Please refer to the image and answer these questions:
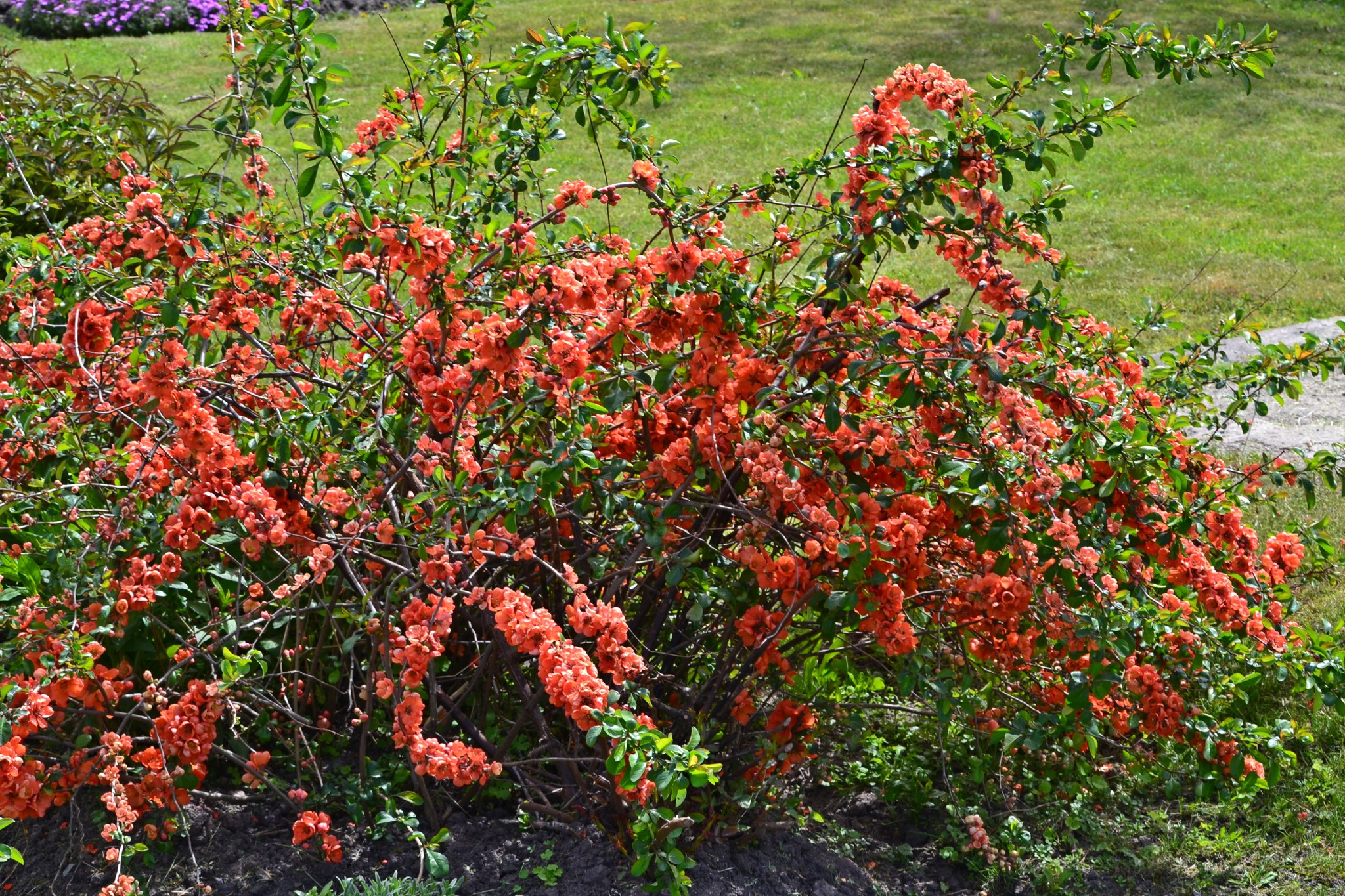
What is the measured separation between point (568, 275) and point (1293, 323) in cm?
596

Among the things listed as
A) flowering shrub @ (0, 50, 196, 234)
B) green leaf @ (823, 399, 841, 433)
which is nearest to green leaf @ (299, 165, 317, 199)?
flowering shrub @ (0, 50, 196, 234)

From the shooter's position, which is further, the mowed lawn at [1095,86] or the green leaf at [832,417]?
the mowed lawn at [1095,86]

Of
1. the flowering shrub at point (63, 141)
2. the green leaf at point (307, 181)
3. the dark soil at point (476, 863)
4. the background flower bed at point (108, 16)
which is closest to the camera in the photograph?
the green leaf at point (307, 181)

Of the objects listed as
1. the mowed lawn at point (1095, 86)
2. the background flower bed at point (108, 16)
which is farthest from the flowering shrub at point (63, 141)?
the background flower bed at point (108, 16)

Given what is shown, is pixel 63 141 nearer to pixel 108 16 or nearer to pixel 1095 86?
pixel 1095 86

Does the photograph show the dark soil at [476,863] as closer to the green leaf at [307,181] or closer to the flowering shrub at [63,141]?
the green leaf at [307,181]

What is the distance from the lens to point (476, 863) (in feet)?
9.43

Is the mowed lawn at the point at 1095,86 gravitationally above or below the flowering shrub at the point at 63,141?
below

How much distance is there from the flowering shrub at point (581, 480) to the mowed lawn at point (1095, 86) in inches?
47.9

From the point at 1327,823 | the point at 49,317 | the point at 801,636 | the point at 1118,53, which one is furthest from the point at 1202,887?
the point at 49,317

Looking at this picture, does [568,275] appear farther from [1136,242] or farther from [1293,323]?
[1136,242]

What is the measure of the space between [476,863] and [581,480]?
0.92 meters

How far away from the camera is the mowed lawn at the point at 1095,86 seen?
8258 mm

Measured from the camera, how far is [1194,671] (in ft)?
9.68
